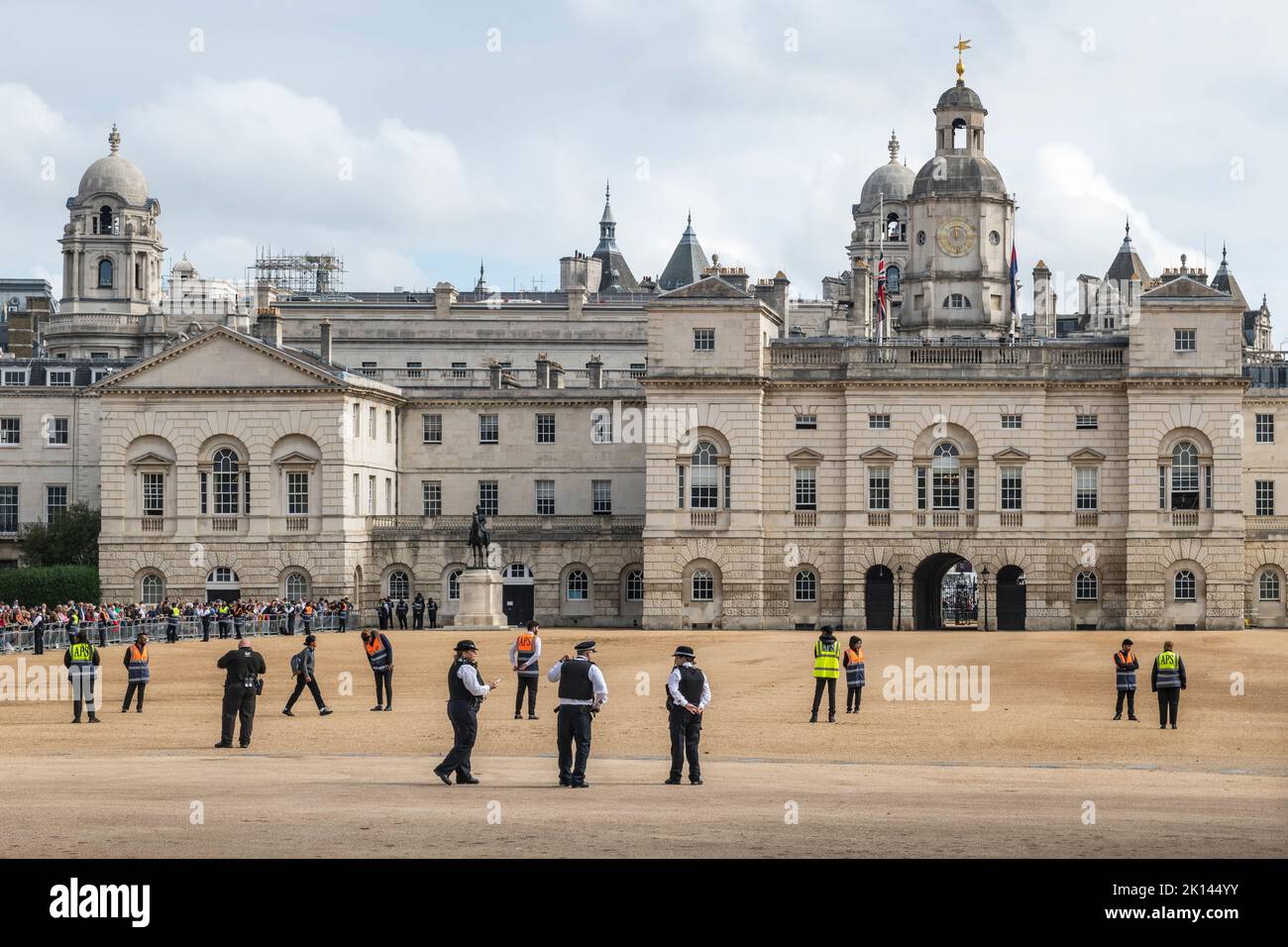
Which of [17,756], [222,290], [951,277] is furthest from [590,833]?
[222,290]

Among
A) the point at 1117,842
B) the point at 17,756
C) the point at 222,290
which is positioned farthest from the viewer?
the point at 222,290

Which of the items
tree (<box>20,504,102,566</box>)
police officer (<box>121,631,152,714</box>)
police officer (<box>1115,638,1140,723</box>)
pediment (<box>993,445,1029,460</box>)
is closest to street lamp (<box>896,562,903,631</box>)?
pediment (<box>993,445,1029,460</box>)

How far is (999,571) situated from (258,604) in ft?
92.2

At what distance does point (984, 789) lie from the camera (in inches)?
1135

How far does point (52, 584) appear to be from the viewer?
86562mm

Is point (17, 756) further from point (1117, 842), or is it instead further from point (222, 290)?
point (222, 290)

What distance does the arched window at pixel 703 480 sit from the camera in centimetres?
8212

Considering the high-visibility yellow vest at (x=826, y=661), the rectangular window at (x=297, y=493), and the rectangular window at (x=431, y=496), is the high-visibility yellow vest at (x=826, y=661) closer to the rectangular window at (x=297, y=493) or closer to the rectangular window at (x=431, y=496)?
the rectangular window at (x=297, y=493)

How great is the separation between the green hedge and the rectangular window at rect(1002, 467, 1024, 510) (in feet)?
119

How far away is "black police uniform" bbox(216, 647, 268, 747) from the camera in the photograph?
3469 centimetres

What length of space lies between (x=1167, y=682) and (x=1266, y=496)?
166 feet

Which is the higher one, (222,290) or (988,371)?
(222,290)

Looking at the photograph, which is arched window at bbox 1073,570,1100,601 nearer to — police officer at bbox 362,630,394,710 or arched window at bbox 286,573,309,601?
arched window at bbox 286,573,309,601

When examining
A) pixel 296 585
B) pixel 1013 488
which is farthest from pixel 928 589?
pixel 296 585
